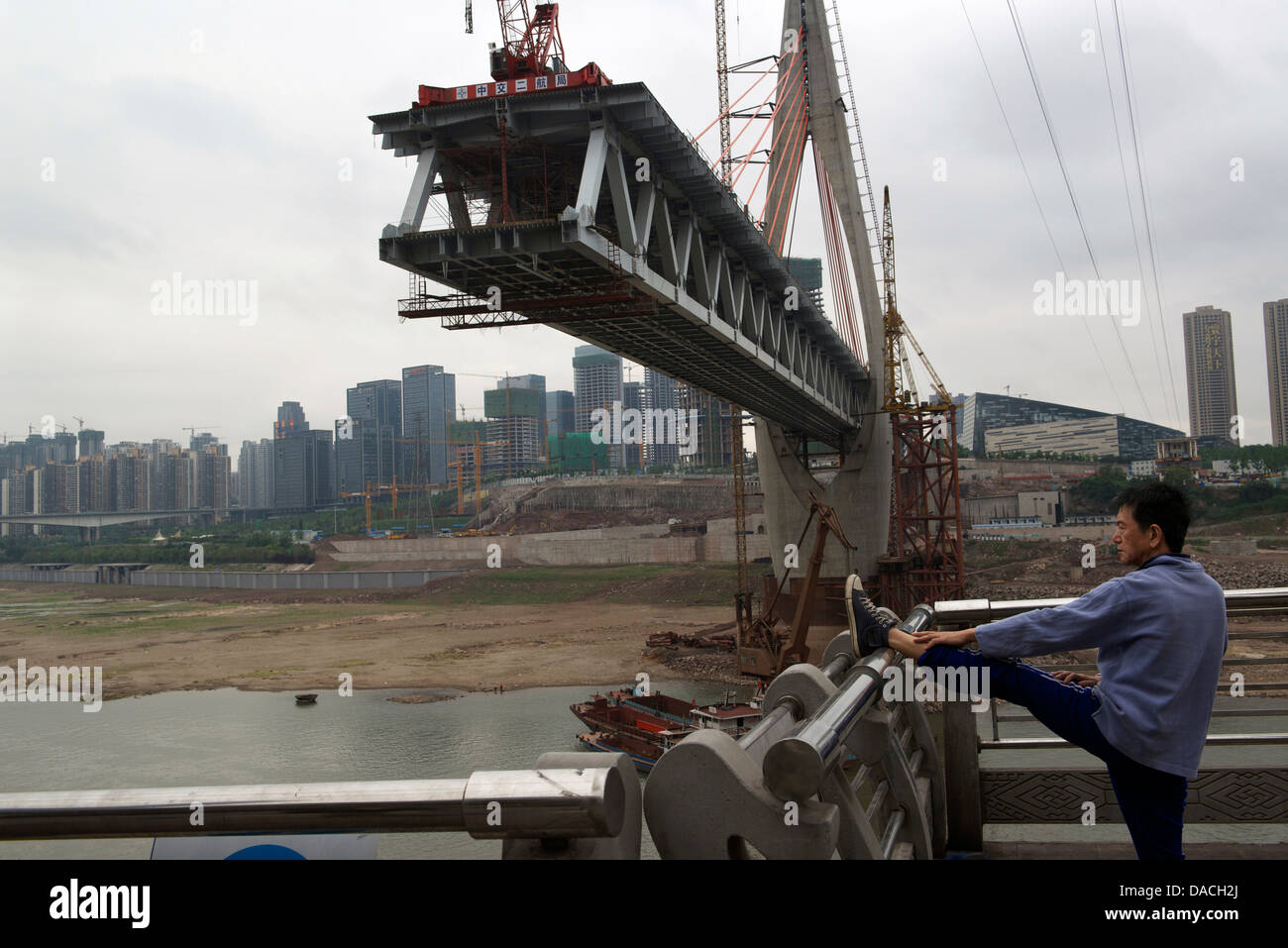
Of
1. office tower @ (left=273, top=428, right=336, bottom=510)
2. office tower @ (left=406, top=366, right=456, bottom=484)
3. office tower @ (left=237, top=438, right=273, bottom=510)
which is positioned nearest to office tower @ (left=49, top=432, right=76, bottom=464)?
office tower @ (left=237, top=438, right=273, bottom=510)

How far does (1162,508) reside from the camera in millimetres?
2410

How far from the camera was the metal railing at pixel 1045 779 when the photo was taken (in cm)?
337

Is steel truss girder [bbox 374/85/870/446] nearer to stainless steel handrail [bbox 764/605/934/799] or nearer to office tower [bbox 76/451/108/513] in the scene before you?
stainless steel handrail [bbox 764/605/934/799]

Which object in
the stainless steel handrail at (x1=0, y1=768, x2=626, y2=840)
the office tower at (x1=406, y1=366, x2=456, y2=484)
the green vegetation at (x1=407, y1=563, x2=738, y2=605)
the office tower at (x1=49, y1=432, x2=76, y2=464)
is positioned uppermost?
the office tower at (x1=406, y1=366, x2=456, y2=484)

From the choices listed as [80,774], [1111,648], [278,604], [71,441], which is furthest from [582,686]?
[71,441]

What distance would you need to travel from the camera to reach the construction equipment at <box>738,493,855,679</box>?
3011 centimetres

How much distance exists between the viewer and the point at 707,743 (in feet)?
5.60

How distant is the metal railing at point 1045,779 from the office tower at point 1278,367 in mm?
104303

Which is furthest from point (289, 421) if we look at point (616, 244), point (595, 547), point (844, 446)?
point (616, 244)

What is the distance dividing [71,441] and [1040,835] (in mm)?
177509

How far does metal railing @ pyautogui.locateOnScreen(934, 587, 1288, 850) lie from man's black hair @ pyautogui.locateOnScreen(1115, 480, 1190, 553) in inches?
37.2

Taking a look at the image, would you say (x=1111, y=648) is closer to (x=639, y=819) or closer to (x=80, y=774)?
(x=639, y=819)

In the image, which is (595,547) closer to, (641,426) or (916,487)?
(916,487)
